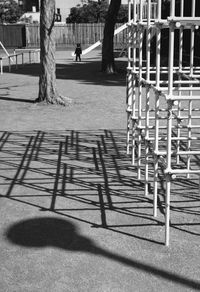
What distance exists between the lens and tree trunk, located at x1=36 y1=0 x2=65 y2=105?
46.9 ft

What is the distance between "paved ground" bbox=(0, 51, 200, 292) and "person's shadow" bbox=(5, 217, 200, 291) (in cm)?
1

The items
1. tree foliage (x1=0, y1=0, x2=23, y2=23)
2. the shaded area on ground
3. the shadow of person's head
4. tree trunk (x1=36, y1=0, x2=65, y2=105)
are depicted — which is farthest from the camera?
tree foliage (x1=0, y1=0, x2=23, y2=23)

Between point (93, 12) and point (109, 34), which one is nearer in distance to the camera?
point (109, 34)

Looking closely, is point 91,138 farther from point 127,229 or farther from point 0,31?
point 0,31

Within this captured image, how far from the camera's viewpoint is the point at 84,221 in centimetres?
589

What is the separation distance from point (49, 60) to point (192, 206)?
9325 millimetres

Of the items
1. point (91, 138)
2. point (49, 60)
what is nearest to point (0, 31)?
point (49, 60)

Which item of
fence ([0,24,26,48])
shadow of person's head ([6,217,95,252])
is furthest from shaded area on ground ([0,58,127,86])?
fence ([0,24,26,48])

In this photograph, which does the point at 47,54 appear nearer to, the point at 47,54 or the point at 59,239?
the point at 47,54

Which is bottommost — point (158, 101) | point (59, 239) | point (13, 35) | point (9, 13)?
point (59, 239)

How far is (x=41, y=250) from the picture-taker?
5.15 m

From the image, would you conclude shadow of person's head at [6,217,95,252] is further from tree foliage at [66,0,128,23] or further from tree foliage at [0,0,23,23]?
tree foliage at [0,0,23,23]

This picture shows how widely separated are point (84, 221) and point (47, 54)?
9.46m

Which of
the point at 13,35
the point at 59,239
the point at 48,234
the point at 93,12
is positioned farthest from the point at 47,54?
the point at 93,12
